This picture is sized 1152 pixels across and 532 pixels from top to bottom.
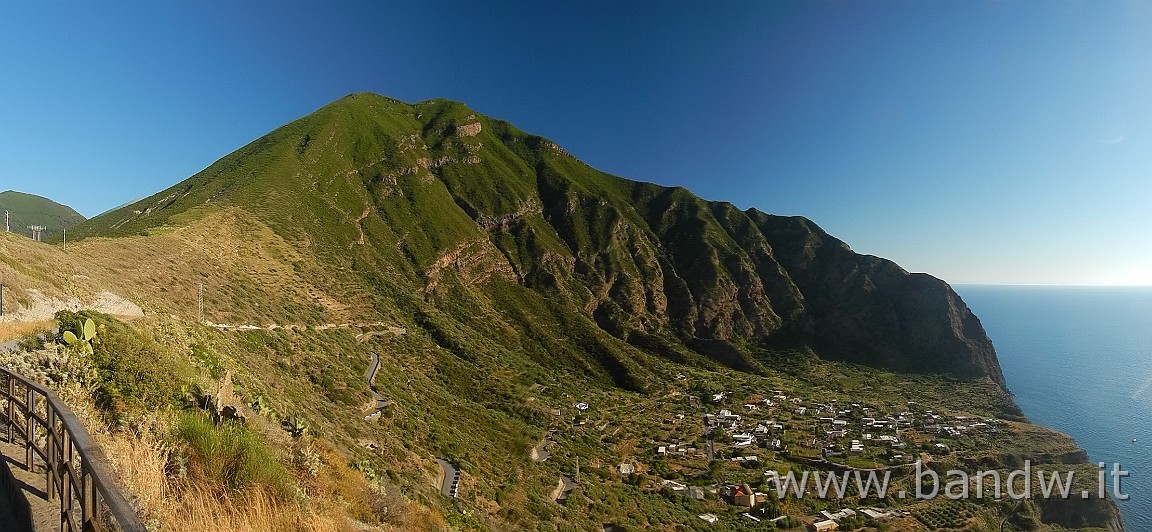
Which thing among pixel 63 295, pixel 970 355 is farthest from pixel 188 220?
pixel 970 355

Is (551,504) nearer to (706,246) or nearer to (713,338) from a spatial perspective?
(713,338)

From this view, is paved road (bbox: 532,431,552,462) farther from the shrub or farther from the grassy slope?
the shrub

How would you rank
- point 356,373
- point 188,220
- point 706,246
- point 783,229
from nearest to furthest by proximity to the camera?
1. point 356,373
2. point 188,220
3. point 706,246
4. point 783,229

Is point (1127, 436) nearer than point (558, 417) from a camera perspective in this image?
No

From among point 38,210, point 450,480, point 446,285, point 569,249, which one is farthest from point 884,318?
point 38,210

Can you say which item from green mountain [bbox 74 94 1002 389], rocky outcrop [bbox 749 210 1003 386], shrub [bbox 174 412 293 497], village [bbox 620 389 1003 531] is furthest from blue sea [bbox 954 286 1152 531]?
shrub [bbox 174 412 293 497]

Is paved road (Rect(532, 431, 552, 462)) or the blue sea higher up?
paved road (Rect(532, 431, 552, 462))

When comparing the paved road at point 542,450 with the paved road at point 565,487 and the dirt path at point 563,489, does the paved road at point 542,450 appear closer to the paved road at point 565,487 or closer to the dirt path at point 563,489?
the paved road at point 565,487
